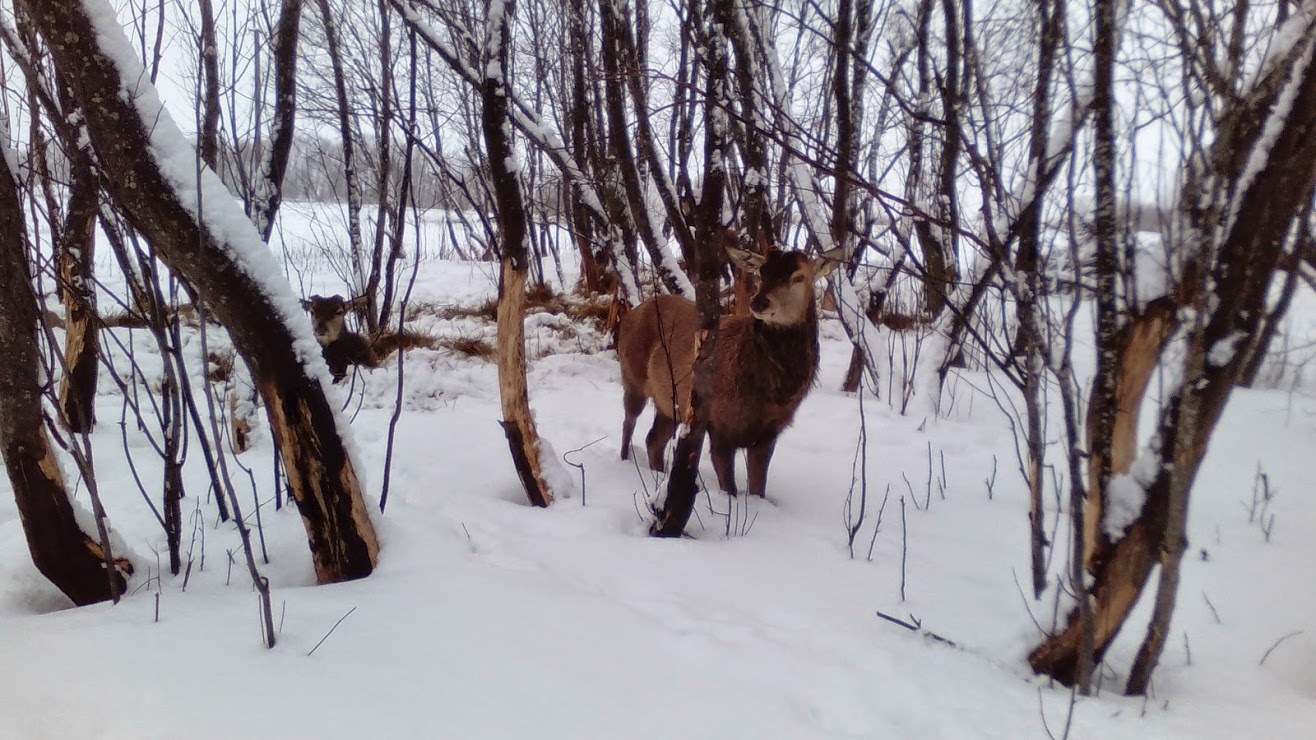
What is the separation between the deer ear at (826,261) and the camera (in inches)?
134

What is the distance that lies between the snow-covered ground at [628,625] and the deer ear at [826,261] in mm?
1167

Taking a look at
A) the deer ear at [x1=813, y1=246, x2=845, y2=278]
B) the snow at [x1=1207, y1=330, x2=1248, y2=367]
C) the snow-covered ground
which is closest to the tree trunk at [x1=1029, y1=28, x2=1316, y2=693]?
the snow at [x1=1207, y1=330, x2=1248, y2=367]

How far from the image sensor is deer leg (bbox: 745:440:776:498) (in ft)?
12.2

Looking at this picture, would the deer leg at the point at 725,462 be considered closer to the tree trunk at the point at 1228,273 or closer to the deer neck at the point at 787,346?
the deer neck at the point at 787,346

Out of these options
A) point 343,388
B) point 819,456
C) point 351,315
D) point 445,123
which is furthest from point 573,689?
point 445,123

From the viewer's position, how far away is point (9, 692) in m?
1.46

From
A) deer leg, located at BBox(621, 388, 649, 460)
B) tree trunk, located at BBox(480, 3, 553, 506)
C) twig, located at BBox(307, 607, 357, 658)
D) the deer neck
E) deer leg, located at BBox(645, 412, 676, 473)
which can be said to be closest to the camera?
twig, located at BBox(307, 607, 357, 658)

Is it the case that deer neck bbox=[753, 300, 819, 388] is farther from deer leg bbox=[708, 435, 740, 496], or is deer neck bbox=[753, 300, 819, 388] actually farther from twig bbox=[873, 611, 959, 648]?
twig bbox=[873, 611, 959, 648]

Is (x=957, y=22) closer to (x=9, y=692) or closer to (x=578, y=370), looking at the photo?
(x=578, y=370)

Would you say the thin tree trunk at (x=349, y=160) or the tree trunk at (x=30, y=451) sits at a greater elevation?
the thin tree trunk at (x=349, y=160)

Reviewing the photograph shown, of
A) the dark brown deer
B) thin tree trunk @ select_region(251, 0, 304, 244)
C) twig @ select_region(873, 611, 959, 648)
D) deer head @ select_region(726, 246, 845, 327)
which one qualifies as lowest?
twig @ select_region(873, 611, 959, 648)

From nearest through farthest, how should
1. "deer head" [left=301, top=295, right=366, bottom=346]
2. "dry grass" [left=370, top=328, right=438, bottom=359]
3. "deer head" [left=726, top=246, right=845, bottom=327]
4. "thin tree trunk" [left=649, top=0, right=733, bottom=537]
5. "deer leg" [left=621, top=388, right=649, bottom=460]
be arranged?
1. "thin tree trunk" [left=649, top=0, right=733, bottom=537]
2. "deer head" [left=726, top=246, right=845, bottom=327]
3. "deer leg" [left=621, top=388, right=649, bottom=460]
4. "deer head" [left=301, top=295, right=366, bottom=346]
5. "dry grass" [left=370, top=328, right=438, bottom=359]

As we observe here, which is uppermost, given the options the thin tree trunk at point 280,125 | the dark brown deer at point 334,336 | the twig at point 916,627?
the thin tree trunk at point 280,125

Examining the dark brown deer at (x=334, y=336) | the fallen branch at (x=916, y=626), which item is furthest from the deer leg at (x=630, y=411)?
the fallen branch at (x=916, y=626)
